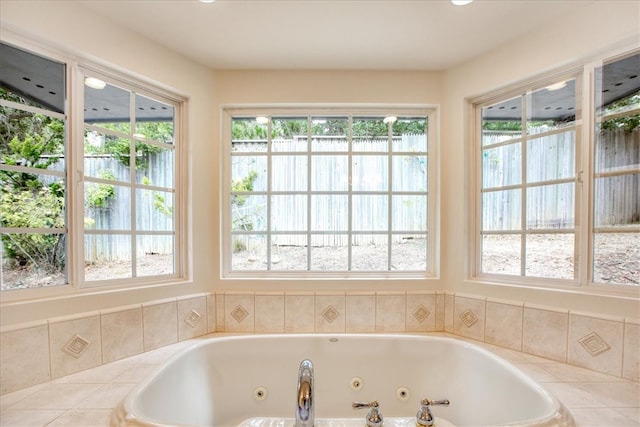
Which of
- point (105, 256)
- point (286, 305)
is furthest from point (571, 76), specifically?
point (105, 256)

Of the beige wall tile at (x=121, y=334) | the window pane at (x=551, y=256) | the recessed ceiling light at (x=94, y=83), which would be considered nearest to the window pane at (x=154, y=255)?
the beige wall tile at (x=121, y=334)

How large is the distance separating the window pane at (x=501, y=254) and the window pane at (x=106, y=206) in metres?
2.13

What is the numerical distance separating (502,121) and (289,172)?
1.38 meters

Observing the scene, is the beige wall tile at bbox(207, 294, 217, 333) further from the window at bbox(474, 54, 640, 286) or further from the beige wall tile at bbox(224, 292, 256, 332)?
the window at bbox(474, 54, 640, 286)

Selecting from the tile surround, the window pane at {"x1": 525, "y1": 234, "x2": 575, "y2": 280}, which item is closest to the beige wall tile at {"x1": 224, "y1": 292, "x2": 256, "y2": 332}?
Result: the tile surround

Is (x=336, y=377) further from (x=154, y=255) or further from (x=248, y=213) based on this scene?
(x=154, y=255)

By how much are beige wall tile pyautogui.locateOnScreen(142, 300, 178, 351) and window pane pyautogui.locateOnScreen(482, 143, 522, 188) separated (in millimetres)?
2038

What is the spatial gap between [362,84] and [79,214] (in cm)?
176

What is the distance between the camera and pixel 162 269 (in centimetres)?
187

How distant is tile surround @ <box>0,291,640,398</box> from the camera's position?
1333mm

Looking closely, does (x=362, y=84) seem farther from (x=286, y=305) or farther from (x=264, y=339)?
(x=264, y=339)

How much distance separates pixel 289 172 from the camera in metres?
2.12

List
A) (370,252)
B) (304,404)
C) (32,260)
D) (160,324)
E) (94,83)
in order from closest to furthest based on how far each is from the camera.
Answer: (304,404)
(32,260)
(94,83)
(160,324)
(370,252)

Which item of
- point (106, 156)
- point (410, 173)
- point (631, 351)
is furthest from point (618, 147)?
point (106, 156)
